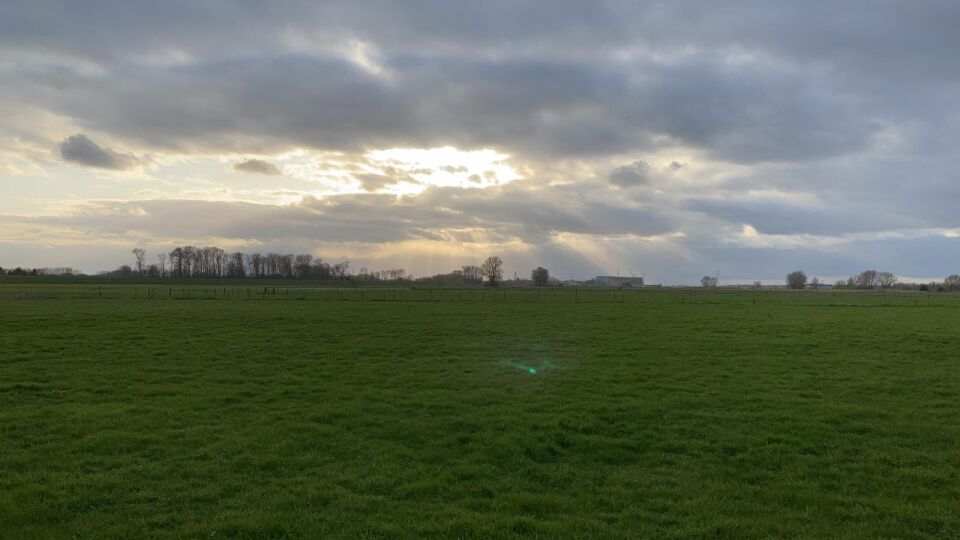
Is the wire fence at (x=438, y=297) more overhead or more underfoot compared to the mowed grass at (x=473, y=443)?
more overhead

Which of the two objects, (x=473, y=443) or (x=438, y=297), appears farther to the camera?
(x=438, y=297)

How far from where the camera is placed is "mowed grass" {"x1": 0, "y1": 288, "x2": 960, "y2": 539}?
6.85m

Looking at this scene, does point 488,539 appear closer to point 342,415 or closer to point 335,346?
point 342,415

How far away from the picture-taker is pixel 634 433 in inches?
422

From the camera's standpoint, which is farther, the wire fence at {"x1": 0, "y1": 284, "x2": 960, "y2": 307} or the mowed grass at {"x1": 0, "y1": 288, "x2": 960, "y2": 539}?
the wire fence at {"x1": 0, "y1": 284, "x2": 960, "y2": 307}

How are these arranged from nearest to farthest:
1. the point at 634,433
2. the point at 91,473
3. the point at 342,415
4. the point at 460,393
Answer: the point at 91,473
the point at 634,433
the point at 342,415
the point at 460,393

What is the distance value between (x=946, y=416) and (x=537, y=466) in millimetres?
9498

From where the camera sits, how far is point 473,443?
9.92 meters

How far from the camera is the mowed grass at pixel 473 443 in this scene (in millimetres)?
6848

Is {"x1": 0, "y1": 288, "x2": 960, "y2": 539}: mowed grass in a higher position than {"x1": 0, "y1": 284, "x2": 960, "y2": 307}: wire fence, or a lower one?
lower

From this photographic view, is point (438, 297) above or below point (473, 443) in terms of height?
above

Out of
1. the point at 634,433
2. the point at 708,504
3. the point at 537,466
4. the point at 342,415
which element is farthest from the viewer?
the point at 342,415

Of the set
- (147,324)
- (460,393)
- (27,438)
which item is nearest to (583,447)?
(460,393)

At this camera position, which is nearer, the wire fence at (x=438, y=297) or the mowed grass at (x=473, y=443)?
the mowed grass at (x=473, y=443)
